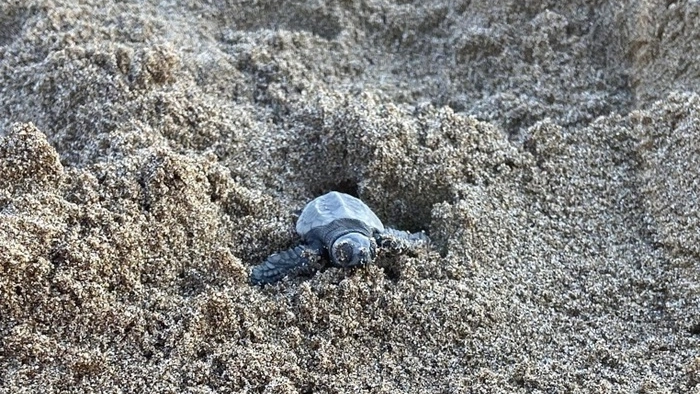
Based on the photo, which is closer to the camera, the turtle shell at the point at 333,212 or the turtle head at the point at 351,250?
the turtle head at the point at 351,250

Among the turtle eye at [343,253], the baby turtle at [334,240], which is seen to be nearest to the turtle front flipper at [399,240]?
the baby turtle at [334,240]

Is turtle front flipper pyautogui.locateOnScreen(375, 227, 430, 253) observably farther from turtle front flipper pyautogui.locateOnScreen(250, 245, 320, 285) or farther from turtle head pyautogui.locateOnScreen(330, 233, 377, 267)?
turtle front flipper pyautogui.locateOnScreen(250, 245, 320, 285)

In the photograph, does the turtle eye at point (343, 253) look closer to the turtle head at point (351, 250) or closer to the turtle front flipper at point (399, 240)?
the turtle head at point (351, 250)

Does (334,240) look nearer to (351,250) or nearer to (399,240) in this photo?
(351,250)

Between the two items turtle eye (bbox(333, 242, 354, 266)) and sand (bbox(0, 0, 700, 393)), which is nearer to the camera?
sand (bbox(0, 0, 700, 393))

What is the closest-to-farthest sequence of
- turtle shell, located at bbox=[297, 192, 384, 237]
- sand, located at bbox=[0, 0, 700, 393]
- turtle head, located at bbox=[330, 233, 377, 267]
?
sand, located at bbox=[0, 0, 700, 393], turtle head, located at bbox=[330, 233, 377, 267], turtle shell, located at bbox=[297, 192, 384, 237]

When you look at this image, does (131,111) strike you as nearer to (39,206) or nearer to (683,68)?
(39,206)

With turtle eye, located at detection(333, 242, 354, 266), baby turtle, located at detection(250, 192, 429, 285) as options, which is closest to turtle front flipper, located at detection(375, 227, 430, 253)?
baby turtle, located at detection(250, 192, 429, 285)
